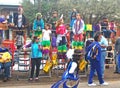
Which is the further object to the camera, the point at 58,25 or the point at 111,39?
the point at 111,39

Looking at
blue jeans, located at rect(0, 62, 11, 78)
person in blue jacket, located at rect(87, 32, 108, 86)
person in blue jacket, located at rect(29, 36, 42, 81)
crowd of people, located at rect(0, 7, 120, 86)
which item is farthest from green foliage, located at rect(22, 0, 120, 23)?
person in blue jacket, located at rect(87, 32, 108, 86)

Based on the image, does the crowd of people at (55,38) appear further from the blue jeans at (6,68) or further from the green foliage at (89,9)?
the green foliage at (89,9)

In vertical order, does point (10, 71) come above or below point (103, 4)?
below

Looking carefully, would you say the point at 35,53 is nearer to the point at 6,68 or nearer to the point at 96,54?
the point at 6,68

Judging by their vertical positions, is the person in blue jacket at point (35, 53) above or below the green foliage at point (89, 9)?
below

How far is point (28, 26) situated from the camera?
15.6 metres

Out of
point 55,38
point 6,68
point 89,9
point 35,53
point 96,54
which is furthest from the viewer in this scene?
point 89,9

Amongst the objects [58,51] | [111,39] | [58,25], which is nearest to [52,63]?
[58,51]

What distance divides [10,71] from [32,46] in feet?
4.33

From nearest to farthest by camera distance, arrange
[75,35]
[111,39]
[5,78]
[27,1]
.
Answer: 1. [5,78]
2. [75,35]
3. [111,39]
4. [27,1]

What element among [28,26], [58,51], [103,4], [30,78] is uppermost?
[103,4]

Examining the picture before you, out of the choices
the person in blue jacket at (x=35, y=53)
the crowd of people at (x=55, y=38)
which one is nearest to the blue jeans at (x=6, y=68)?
the crowd of people at (x=55, y=38)

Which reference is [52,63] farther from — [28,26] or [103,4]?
[103,4]

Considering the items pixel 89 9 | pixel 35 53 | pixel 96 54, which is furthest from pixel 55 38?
pixel 89 9
